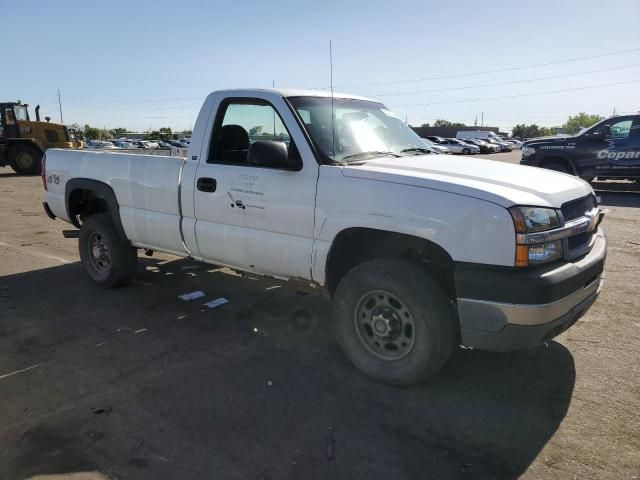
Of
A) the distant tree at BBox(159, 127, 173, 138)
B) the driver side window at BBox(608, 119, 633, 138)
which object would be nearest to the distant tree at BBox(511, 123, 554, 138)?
the distant tree at BBox(159, 127, 173, 138)

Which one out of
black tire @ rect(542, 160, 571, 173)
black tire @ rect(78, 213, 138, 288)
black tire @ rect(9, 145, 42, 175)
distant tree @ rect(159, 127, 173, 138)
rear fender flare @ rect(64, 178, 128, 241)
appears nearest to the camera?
rear fender flare @ rect(64, 178, 128, 241)

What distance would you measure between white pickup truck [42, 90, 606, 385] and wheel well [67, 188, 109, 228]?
2.79 feet

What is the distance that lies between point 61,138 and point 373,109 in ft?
75.8

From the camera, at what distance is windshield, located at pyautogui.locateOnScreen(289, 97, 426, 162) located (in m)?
3.77

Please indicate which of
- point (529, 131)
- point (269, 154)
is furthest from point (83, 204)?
point (529, 131)

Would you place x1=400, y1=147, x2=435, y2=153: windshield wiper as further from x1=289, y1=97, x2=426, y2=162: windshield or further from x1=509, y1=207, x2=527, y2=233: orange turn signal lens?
x1=509, y1=207, x2=527, y2=233: orange turn signal lens

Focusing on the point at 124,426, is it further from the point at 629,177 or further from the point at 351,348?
the point at 629,177

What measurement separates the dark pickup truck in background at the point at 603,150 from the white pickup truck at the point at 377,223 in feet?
33.9

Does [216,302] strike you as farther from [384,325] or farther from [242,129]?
[384,325]

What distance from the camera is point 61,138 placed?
23.4 metres

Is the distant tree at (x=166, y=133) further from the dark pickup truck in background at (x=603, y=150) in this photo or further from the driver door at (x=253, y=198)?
the dark pickup truck in background at (x=603, y=150)

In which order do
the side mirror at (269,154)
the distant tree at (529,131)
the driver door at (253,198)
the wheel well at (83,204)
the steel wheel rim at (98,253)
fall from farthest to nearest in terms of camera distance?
the distant tree at (529,131)
the wheel well at (83,204)
the steel wheel rim at (98,253)
the driver door at (253,198)
the side mirror at (269,154)

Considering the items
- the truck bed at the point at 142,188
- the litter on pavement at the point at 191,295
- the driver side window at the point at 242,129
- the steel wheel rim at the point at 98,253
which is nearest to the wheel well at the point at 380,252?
the driver side window at the point at 242,129

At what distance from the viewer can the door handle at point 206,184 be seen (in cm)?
422
